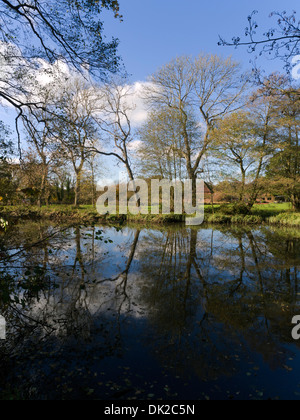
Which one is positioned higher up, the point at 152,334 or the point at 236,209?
the point at 236,209

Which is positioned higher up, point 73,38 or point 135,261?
point 73,38

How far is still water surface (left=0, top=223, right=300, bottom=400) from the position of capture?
2723mm

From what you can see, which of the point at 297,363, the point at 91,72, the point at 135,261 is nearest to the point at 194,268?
the point at 135,261

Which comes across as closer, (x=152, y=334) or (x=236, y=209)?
(x=152, y=334)

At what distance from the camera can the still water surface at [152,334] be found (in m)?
2.72

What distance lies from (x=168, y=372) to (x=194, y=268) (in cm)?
467

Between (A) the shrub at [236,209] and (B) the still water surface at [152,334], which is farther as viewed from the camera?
(A) the shrub at [236,209]

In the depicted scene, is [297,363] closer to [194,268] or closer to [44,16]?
[194,268]

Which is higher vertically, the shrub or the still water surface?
the shrub

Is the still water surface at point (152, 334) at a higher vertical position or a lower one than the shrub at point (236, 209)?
lower

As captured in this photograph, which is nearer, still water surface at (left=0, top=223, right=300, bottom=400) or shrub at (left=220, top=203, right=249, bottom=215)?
still water surface at (left=0, top=223, right=300, bottom=400)

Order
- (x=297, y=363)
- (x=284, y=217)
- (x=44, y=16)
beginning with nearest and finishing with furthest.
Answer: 1. (x=297, y=363)
2. (x=44, y=16)
3. (x=284, y=217)

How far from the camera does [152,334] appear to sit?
3787 mm

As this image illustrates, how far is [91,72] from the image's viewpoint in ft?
16.7
